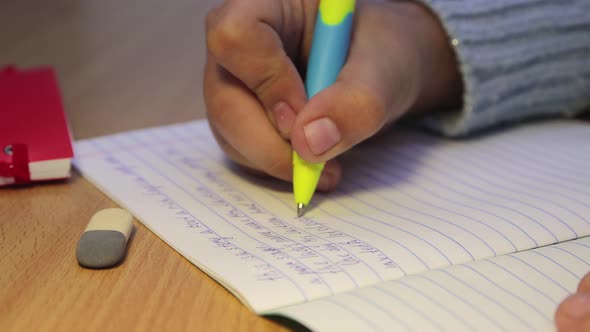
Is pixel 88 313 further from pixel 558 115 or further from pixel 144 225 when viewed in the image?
pixel 558 115

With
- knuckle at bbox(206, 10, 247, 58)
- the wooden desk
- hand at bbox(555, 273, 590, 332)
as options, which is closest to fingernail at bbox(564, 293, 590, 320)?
hand at bbox(555, 273, 590, 332)

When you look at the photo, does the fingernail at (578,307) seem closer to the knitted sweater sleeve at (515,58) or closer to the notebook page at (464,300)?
the notebook page at (464,300)

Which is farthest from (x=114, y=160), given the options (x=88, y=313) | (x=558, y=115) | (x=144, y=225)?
(x=558, y=115)

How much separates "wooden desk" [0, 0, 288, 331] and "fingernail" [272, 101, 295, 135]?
0.11 meters

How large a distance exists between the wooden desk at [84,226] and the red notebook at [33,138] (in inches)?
0.5

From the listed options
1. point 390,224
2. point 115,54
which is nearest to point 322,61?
point 390,224

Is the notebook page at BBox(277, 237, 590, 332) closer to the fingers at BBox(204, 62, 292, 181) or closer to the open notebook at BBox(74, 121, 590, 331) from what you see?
the open notebook at BBox(74, 121, 590, 331)

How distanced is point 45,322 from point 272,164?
0.19m

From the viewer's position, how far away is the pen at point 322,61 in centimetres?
43

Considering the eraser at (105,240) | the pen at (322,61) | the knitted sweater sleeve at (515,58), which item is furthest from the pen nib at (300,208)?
the knitted sweater sleeve at (515,58)

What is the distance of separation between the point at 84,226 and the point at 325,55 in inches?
7.0

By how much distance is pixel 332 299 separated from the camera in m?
0.31

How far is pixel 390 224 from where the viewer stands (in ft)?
1.32

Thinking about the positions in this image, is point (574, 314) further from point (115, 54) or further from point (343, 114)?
point (115, 54)
